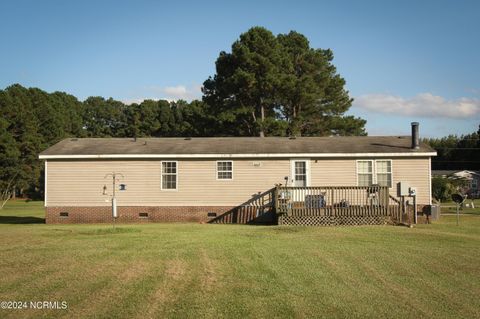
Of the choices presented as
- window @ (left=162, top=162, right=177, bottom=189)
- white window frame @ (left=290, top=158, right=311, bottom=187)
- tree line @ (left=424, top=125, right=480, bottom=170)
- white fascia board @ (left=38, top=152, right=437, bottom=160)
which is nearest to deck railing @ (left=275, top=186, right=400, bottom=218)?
white window frame @ (left=290, top=158, right=311, bottom=187)

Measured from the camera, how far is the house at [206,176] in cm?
2309

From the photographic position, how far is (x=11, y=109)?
58969mm

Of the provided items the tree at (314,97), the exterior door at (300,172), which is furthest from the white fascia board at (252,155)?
the tree at (314,97)

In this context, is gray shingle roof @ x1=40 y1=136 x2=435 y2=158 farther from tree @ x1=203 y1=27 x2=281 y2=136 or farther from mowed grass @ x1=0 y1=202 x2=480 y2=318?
tree @ x1=203 y1=27 x2=281 y2=136

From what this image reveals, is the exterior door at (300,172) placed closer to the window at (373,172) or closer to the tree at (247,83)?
the window at (373,172)

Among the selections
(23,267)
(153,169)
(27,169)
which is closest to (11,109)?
(27,169)

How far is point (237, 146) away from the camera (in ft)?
79.8

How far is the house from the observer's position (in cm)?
2309

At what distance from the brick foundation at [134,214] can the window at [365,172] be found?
612cm

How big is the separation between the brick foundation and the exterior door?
331cm

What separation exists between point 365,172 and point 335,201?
2.35 metres

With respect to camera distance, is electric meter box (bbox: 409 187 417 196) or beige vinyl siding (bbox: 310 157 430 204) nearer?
electric meter box (bbox: 409 187 417 196)

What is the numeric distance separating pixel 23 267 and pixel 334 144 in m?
16.9

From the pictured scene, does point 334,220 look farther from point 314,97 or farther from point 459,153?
point 459,153
